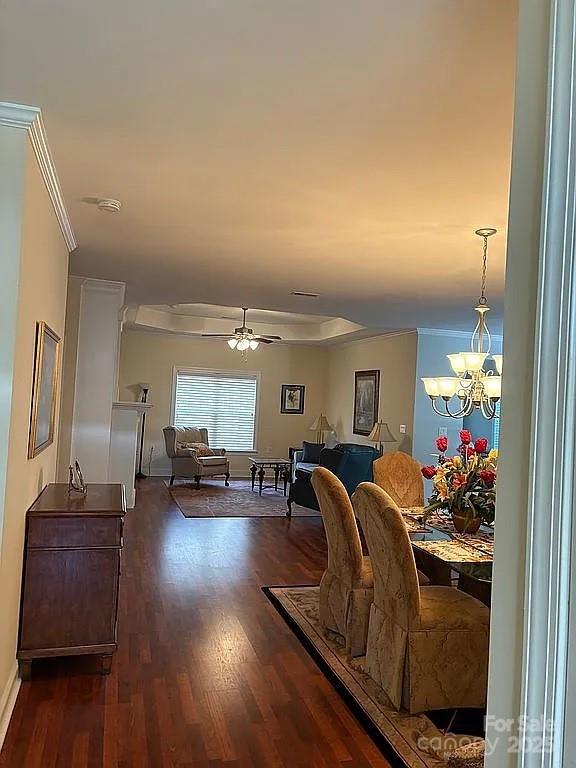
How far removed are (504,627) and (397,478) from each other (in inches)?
156

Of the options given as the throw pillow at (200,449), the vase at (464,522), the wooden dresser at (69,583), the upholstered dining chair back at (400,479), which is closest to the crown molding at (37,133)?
the wooden dresser at (69,583)

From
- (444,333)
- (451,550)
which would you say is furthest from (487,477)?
(444,333)

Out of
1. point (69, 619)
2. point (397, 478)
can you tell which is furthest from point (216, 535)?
point (69, 619)

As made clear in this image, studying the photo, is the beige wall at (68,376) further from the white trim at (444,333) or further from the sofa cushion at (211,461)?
the white trim at (444,333)

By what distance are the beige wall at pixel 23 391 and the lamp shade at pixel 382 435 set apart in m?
5.57

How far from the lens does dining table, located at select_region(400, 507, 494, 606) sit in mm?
2826

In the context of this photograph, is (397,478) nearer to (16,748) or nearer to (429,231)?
(429,231)

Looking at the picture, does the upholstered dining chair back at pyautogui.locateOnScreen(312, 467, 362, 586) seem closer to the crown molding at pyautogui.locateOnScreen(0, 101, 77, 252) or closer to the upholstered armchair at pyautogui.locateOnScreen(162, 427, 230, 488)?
the crown molding at pyautogui.locateOnScreen(0, 101, 77, 252)

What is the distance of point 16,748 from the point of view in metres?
2.51

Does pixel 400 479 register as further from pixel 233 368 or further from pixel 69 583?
pixel 233 368

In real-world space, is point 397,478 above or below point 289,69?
below

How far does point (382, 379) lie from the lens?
9.07m

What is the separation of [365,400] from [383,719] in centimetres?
699

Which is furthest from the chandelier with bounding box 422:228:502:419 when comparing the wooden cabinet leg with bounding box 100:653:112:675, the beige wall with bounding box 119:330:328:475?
the beige wall with bounding box 119:330:328:475
